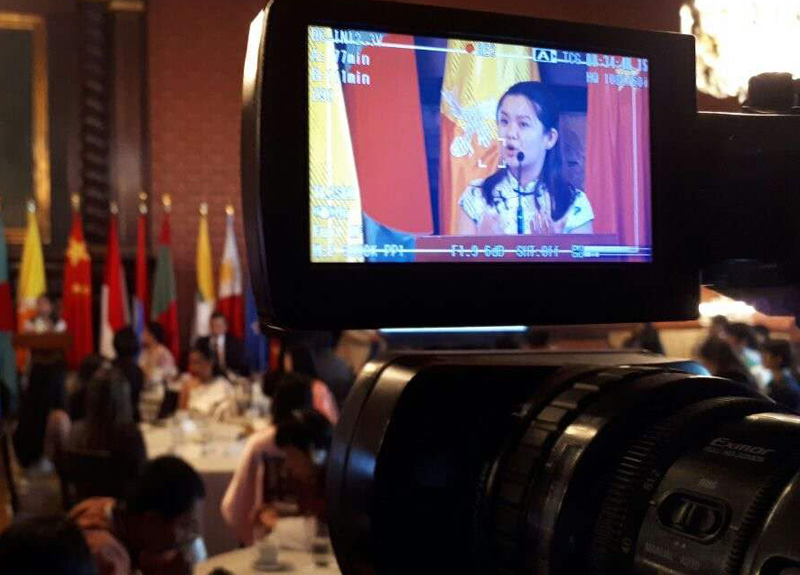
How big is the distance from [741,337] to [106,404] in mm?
4658

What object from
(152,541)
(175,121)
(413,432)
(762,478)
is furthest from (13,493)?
(762,478)

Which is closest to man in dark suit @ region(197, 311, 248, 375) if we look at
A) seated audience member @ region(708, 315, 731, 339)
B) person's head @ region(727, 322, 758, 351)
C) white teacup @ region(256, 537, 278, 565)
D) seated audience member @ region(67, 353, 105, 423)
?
seated audience member @ region(67, 353, 105, 423)

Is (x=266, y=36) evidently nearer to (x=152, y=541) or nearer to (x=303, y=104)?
(x=303, y=104)

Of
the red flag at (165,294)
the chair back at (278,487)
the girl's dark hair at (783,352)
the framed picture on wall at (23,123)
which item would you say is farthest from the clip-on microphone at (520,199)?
the framed picture on wall at (23,123)

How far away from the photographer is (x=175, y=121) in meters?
8.14

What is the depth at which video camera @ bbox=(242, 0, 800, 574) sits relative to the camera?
85 cm

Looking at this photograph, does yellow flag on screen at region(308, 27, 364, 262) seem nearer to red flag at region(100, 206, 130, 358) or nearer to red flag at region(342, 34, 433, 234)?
red flag at region(342, 34, 433, 234)

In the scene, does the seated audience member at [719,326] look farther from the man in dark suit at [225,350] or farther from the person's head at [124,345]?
the person's head at [124,345]

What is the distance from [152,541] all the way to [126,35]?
6.15 meters

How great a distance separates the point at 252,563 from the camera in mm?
3178

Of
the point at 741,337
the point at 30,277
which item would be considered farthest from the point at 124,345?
the point at 741,337

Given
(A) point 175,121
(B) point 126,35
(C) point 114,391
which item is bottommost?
(C) point 114,391

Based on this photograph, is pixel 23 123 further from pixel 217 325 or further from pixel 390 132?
pixel 390 132

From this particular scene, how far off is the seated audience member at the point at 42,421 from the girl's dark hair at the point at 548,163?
3.94 m
